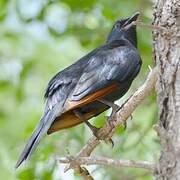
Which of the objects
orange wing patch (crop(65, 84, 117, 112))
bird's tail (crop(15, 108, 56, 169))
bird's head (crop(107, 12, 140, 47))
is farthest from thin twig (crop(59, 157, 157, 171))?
bird's head (crop(107, 12, 140, 47))

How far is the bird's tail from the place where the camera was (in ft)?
13.8

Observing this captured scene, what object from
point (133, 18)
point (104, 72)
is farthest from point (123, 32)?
point (104, 72)

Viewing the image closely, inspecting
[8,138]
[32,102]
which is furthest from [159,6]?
[32,102]

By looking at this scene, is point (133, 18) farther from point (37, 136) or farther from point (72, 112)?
point (37, 136)

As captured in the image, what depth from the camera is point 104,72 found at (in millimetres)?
4684

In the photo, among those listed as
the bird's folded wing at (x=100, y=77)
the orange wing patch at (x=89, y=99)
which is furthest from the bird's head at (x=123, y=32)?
the orange wing patch at (x=89, y=99)

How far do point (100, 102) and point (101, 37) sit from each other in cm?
193

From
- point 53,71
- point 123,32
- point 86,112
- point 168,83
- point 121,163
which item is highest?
point 168,83

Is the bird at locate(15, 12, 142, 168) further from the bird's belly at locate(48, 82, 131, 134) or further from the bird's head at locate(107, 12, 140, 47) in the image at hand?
the bird's head at locate(107, 12, 140, 47)

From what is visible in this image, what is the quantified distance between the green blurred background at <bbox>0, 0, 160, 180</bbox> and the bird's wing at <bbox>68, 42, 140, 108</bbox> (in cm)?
61

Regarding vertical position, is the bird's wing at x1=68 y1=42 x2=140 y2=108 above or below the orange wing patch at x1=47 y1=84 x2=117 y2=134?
above

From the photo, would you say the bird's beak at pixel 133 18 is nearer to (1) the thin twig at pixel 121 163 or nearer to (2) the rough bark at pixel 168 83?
(2) the rough bark at pixel 168 83

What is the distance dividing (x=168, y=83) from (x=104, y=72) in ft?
4.43

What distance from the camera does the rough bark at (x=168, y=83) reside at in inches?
127
